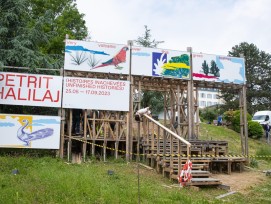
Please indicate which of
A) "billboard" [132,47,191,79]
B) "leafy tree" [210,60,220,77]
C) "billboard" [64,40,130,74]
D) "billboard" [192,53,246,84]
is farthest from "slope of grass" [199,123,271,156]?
"billboard" [64,40,130,74]

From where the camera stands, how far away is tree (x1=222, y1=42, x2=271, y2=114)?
4003cm

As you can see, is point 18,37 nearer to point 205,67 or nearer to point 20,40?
point 20,40

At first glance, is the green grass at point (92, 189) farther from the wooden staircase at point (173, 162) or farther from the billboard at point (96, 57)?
the billboard at point (96, 57)

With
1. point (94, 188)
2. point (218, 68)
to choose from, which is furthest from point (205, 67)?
point (94, 188)

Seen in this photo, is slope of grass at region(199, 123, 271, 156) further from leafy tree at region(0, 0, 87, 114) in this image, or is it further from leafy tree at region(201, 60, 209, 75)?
leafy tree at region(0, 0, 87, 114)

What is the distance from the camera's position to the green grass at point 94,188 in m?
6.67

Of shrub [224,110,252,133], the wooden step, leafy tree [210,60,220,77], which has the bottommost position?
the wooden step

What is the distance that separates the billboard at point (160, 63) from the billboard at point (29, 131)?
14.0ft

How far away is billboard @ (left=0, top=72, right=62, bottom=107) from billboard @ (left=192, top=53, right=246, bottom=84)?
6527 millimetres

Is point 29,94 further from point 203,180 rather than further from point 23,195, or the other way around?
point 203,180

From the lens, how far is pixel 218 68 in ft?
50.7

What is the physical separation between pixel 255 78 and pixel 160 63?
29464 millimetres

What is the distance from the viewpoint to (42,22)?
14562 mm

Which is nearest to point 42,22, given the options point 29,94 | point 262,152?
point 29,94
